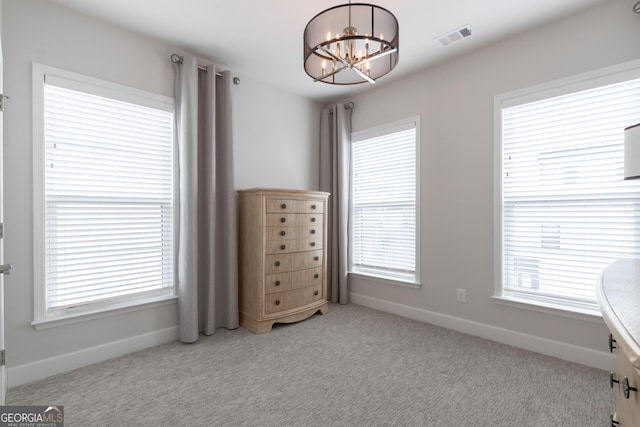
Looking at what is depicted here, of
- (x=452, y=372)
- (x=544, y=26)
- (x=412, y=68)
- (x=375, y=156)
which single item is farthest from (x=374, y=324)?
(x=544, y=26)

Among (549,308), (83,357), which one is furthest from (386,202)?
(83,357)

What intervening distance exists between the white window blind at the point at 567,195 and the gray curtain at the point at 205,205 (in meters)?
2.49

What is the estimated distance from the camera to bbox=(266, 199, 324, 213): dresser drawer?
117 inches

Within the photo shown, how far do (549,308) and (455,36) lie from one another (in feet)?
7.61

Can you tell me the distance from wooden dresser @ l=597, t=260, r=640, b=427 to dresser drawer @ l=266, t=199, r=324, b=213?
237 cm

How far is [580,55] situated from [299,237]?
2714mm

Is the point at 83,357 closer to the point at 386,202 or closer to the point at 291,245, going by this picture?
the point at 291,245

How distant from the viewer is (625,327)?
2.15ft

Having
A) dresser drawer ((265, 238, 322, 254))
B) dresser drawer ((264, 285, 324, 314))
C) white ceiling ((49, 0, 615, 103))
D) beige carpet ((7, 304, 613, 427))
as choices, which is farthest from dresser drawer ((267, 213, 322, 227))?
white ceiling ((49, 0, 615, 103))

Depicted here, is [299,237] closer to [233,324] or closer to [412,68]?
[233,324]

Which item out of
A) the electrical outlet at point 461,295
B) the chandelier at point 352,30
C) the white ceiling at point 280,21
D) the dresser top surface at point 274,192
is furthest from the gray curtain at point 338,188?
the chandelier at point 352,30

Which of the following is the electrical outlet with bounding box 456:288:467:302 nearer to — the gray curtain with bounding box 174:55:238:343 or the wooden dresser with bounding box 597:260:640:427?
the wooden dresser with bounding box 597:260:640:427

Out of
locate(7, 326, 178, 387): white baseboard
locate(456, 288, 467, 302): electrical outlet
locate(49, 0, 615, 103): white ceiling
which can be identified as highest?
locate(49, 0, 615, 103): white ceiling

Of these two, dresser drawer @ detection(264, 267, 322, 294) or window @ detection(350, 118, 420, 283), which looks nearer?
dresser drawer @ detection(264, 267, 322, 294)
